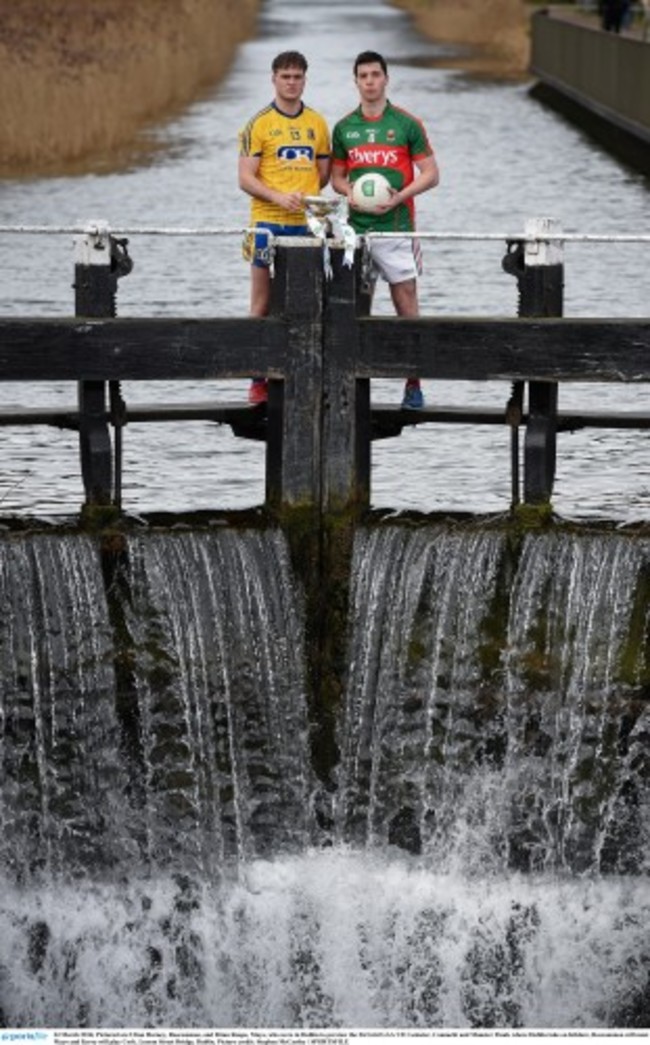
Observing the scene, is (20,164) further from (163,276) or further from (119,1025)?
(119,1025)

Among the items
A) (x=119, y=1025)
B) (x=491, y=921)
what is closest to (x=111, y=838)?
(x=119, y=1025)

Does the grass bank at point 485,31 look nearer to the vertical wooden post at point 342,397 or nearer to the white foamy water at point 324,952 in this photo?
the vertical wooden post at point 342,397

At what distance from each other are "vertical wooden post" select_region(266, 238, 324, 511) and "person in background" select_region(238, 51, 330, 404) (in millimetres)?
767

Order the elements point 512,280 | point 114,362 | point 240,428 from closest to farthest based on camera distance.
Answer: point 114,362 < point 240,428 < point 512,280

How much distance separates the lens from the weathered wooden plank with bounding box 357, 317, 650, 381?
11820 millimetres

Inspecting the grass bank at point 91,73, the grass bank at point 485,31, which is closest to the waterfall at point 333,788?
the grass bank at point 91,73

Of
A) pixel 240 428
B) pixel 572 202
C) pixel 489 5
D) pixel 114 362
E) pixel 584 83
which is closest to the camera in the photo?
pixel 114 362

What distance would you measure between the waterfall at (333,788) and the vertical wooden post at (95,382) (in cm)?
35

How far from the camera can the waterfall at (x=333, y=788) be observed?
12070 mm

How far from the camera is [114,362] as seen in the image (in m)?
11.9

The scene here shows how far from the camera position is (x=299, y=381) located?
12016 millimetres

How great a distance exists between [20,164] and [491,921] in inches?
864

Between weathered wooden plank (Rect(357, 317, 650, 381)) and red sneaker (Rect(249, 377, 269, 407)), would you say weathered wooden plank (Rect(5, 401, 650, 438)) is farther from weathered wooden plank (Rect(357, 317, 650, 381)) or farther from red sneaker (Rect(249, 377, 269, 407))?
weathered wooden plank (Rect(357, 317, 650, 381))

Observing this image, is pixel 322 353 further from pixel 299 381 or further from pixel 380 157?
pixel 380 157
